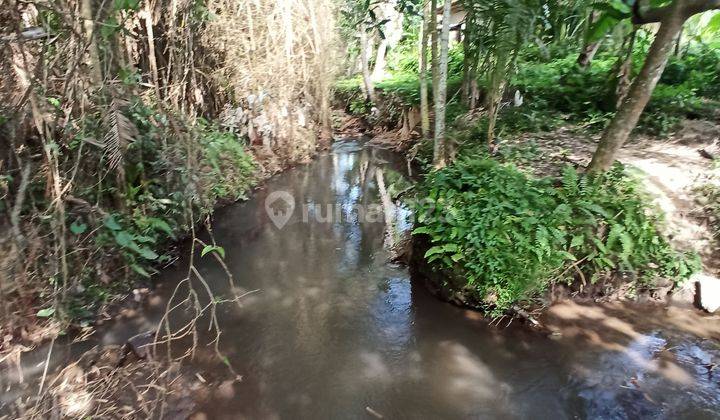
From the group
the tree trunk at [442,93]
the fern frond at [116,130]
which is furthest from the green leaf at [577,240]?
the fern frond at [116,130]

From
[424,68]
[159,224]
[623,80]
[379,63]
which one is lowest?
[159,224]

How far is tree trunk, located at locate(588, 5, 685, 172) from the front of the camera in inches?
173

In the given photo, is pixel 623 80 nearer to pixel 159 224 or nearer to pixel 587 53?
pixel 587 53

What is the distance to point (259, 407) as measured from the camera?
3811mm

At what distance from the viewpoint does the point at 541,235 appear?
4637 millimetres

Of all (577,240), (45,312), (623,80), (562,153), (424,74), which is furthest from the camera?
(424,74)

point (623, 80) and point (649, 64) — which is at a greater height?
point (649, 64)

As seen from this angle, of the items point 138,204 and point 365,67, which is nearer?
point 138,204

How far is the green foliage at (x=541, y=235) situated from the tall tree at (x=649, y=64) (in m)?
0.32

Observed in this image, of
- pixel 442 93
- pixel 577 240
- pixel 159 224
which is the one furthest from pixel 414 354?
pixel 442 93

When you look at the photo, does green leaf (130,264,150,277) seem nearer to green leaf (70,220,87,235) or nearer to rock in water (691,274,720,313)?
green leaf (70,220,87,235)

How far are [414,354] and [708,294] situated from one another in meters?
3.23

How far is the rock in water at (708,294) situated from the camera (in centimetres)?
467

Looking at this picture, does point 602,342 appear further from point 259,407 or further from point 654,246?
point 259,407
